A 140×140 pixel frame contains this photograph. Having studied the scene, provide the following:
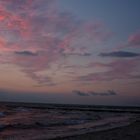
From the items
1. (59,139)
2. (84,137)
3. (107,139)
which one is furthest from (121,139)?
(59,139)

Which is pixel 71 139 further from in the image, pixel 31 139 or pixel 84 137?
pixel 31 139

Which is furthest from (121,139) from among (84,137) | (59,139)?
(59,139)

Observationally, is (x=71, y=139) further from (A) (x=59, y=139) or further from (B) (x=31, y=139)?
(B) (x=31, y=139)

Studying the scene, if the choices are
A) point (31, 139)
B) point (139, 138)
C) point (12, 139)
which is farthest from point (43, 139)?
point (139, 138)

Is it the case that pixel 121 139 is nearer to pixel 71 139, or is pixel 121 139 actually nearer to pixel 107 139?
pixel 107 139

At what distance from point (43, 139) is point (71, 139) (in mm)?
A: 1878

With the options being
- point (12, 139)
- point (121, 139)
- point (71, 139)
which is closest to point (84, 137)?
point (71, 139)

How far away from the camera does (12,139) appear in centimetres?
1917

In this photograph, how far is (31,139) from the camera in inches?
745

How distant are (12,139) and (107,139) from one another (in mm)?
6305

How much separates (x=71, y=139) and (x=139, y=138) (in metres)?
4.45

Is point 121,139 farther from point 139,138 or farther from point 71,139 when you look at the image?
point 71,139

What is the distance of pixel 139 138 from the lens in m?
18.7

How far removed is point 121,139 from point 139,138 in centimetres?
126
